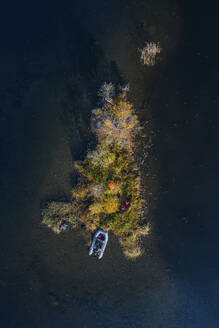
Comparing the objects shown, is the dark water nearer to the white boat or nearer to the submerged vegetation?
the white boat

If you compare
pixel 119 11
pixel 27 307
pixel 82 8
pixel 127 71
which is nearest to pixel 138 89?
pixel 127 71

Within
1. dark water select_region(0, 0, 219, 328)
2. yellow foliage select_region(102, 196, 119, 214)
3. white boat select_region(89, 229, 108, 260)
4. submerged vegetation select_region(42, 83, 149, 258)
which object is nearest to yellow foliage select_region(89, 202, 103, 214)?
submerged vegetation select_region(42, 83, 149, 258)

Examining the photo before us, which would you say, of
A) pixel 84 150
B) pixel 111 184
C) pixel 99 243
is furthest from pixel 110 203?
pixel 84 150

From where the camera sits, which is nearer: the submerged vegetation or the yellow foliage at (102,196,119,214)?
the submerged vegetation

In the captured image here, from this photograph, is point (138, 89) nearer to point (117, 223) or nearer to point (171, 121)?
point (171, 121)

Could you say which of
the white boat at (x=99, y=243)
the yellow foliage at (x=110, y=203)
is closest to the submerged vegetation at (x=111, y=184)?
the yellow foliage at (x=110, y=203)

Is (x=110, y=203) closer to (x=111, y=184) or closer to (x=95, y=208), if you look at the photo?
(x=95, y=208)
